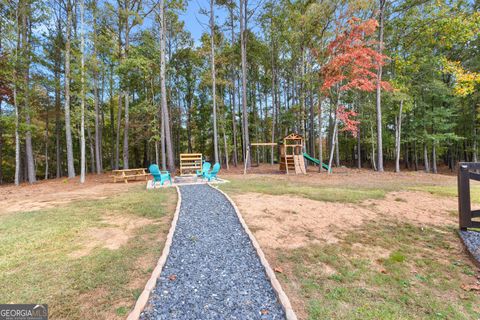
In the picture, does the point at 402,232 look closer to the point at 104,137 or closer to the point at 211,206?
the point at 211,206

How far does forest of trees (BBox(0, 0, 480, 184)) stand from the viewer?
11312 millimetres

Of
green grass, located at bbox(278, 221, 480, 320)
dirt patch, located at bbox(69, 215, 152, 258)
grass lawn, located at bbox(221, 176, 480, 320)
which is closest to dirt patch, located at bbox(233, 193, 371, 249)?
grass lawn, located at bbox(221, 176, 480, 320)

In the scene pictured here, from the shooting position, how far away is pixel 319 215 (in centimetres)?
476

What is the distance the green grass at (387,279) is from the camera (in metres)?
2.00

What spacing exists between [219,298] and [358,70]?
12300 millimetres

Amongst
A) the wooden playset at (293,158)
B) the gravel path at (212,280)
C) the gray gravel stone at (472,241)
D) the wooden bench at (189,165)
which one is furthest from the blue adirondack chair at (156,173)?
the gray gravel stone at (472,241)

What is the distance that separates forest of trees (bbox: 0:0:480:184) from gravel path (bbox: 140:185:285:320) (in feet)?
28.3

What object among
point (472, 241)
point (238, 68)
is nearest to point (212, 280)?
point (472, 241)

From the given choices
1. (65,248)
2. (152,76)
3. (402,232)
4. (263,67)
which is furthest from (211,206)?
(263,67)

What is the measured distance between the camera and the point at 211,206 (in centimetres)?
537

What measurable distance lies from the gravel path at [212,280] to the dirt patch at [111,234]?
2.77ft

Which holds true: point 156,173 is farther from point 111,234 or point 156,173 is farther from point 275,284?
point 275,284

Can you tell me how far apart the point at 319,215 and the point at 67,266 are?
4.39 m

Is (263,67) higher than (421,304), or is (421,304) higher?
(263,67)
